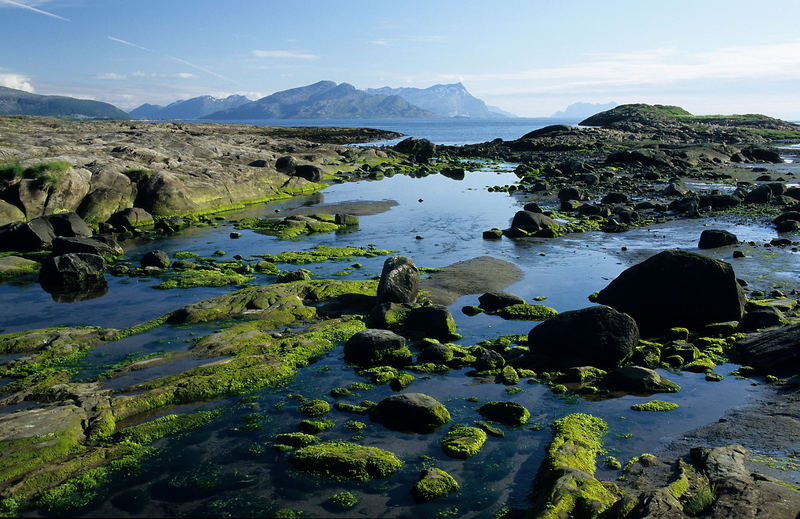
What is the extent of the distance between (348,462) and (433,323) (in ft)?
23.8

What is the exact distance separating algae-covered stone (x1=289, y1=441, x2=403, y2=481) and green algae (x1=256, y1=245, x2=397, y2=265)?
53.2 feet

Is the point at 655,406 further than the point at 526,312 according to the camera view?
No

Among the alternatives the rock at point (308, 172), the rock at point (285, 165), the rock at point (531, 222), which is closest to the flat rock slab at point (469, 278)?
the rock at point (531, 222)

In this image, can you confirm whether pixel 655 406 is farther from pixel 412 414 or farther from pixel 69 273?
pixel 69 273

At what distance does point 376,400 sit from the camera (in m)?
12.6

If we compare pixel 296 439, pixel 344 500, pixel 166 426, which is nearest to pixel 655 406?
pixel 344 500

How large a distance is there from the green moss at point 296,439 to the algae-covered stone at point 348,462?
14.8 inches

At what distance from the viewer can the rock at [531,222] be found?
1238 inches

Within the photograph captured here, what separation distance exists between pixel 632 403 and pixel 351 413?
6598 millimetres

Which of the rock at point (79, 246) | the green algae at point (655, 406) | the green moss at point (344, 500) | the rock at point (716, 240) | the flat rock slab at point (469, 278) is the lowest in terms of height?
the green moss at point (344, 500)

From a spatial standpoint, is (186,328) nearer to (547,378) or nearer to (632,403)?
(547,378)

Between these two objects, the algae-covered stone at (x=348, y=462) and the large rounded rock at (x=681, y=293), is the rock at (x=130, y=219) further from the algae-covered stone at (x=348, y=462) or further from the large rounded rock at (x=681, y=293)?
the large rounded rock at (x=681, y=293)

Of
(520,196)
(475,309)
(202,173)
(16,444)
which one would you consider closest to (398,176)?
(520,196)

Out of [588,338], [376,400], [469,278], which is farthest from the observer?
[469,278]
